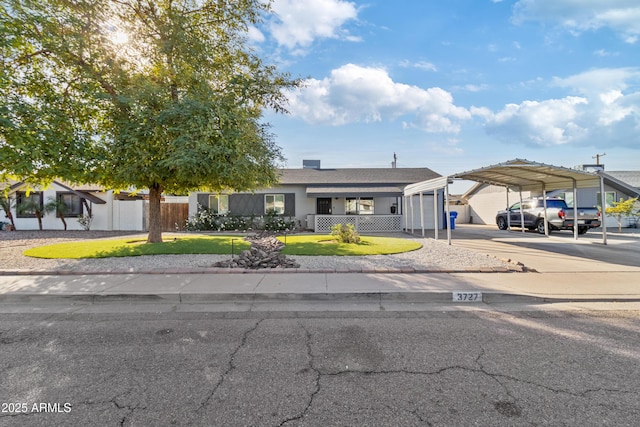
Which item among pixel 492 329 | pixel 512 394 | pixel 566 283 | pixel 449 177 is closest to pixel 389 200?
pixel 449 177

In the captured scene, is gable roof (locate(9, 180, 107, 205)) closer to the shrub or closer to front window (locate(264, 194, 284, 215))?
front window (locate(264, 194, 284, 215))

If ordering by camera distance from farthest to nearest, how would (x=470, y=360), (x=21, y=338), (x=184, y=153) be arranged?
(x=184, y=153) < (x=21, y=338) < (x=470, y=360)

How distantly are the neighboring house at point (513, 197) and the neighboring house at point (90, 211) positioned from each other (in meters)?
26.4

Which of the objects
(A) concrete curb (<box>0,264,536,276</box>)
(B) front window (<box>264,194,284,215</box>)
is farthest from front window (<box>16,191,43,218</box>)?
(A) concrete curb (<box>0,264,536,276</box>)

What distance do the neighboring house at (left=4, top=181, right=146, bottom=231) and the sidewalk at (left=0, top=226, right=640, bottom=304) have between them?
12.3 metres

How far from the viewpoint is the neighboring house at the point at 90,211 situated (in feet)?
59.6

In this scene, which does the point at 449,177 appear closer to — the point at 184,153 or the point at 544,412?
the point at 184,153

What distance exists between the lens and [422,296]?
17.6ft

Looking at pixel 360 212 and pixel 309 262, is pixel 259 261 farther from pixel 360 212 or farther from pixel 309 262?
pixel 360 212

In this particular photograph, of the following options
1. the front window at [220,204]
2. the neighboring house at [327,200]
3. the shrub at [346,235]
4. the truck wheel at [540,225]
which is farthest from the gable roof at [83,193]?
the truck wheel at [540,225]

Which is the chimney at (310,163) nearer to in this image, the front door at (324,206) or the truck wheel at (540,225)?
the front door at (324,206)

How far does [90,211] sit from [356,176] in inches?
668

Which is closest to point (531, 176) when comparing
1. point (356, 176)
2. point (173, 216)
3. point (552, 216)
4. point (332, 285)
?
point (552, 216)

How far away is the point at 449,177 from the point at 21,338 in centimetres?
1275
